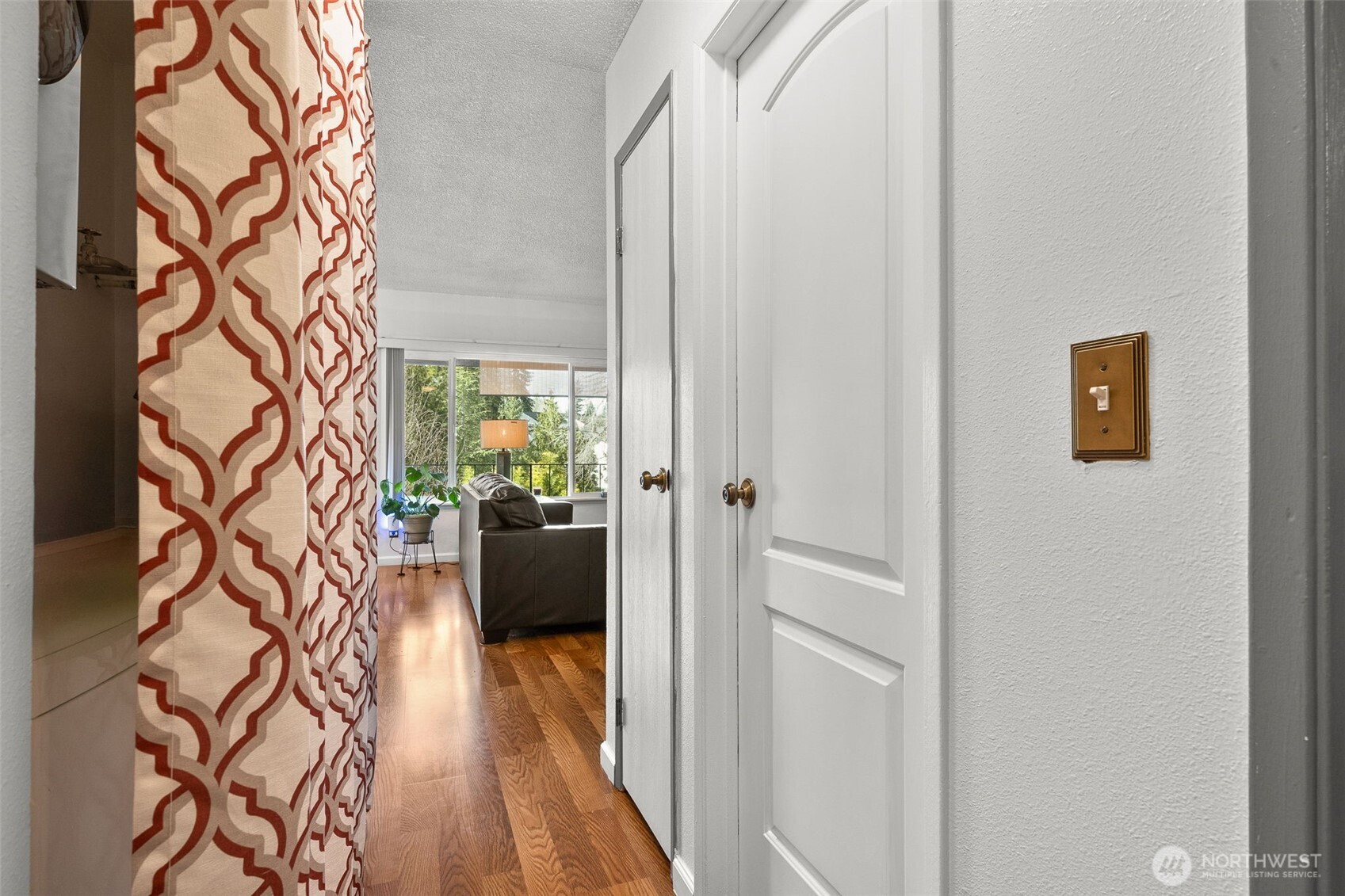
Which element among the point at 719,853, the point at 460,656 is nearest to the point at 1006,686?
the point at 719,853

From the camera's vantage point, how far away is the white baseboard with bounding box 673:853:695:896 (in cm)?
155

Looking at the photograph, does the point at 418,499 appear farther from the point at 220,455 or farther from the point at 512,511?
the point at 220,455

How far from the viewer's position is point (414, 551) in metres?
6.30

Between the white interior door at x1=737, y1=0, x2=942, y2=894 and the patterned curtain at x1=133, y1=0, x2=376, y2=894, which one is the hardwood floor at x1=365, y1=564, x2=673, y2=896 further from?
the patterned curtain at x1=133, y1=0, x2=376, y2=894

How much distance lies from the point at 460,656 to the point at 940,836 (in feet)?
10.2

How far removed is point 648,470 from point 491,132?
6.66 ft

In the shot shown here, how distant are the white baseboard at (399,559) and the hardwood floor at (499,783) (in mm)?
2680

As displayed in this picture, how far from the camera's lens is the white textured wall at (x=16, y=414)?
0.54 meters

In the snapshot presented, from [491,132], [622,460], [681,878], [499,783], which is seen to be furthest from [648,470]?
[491,132]

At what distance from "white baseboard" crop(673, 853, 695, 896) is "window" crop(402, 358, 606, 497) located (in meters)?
5.20

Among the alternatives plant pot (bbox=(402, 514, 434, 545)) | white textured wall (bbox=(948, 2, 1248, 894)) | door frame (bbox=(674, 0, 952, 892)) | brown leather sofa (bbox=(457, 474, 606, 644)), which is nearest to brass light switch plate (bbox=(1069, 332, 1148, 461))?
white textured wall (bbox=(948, 2, 1248, 894))

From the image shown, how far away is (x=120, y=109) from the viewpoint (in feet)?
2.39

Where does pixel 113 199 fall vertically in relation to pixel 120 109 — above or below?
below

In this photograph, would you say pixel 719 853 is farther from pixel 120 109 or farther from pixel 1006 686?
pixel 120 109
